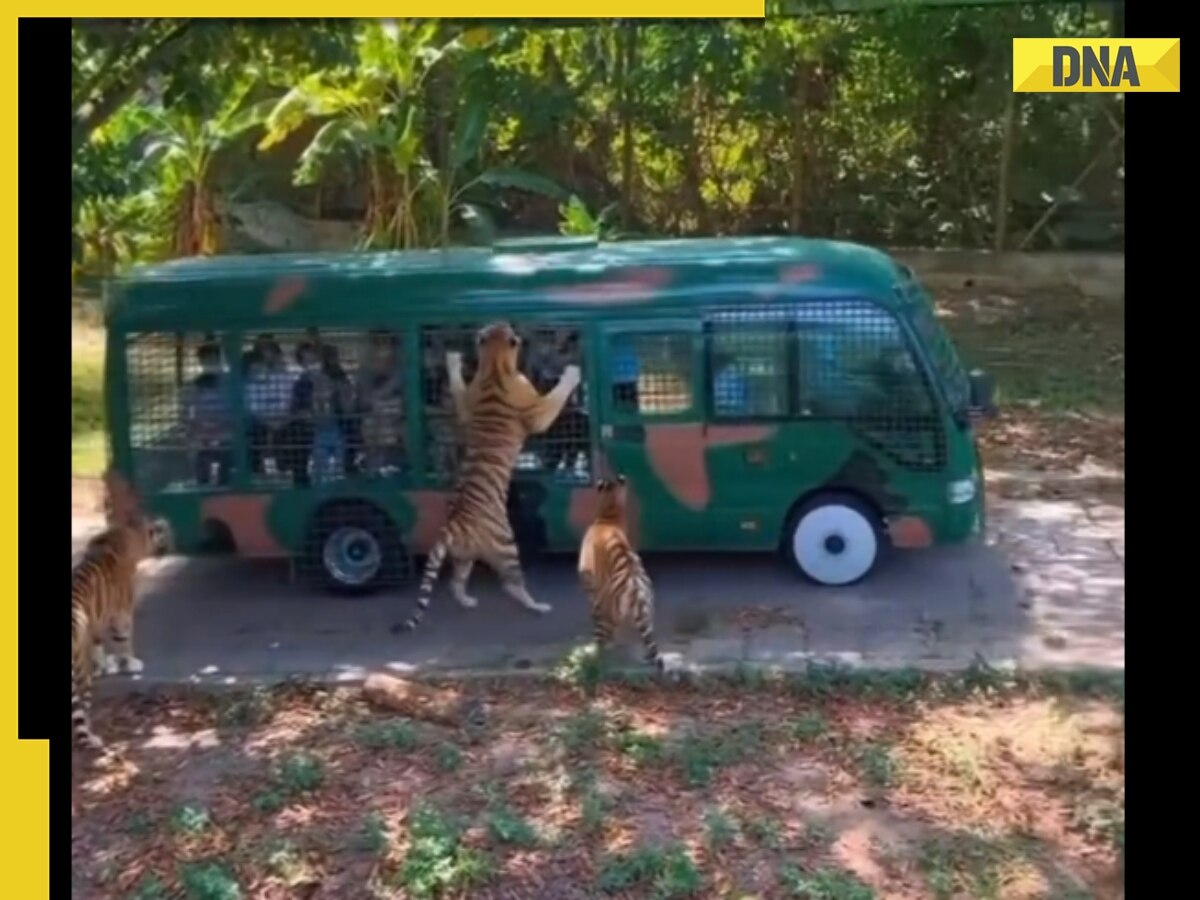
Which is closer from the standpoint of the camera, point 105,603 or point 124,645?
point 105,603

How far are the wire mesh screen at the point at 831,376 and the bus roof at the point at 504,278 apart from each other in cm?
11

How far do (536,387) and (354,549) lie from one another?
70 centimetres

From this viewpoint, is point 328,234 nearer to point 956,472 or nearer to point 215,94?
point 215,94

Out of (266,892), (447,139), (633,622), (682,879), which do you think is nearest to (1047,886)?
(682,879)

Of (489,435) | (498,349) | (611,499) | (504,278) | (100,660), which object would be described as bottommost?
(100,660)

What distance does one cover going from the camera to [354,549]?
16.4ft

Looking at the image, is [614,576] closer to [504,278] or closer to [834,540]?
[834,540]

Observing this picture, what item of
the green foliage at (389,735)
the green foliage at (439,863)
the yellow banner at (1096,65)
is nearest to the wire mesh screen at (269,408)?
the green foliage at (389,735)

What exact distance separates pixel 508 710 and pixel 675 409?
1029 mm

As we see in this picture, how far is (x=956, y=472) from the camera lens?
5043 mm

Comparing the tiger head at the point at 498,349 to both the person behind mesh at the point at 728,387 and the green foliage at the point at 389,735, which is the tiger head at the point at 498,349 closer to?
the person behind mesh at the point at 728,387

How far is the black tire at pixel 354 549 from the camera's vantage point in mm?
4953

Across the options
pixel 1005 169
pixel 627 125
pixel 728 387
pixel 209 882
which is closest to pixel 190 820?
pixel 209 882

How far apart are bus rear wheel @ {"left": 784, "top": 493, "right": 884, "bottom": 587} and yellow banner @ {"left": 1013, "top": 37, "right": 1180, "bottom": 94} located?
4.42 ft
